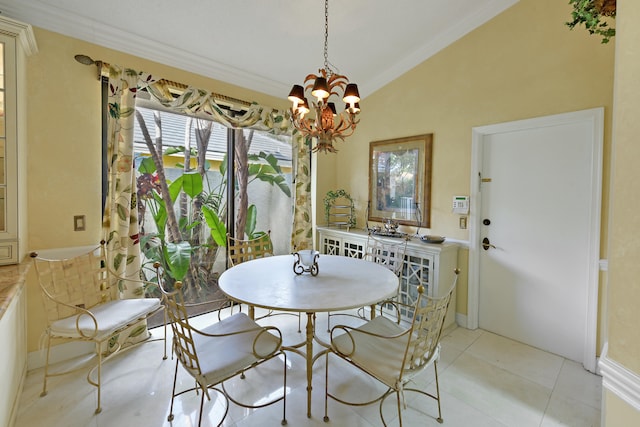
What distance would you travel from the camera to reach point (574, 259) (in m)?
2.29

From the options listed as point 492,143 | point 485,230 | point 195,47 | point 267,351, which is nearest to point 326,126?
point 267,351

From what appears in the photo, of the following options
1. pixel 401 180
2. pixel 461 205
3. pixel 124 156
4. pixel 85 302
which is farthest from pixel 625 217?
pixel 85 302

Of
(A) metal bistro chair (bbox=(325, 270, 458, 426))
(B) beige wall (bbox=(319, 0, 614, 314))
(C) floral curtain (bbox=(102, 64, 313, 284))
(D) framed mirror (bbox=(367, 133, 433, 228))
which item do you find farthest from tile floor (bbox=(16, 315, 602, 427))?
(D) framed mirror (bbox=(367, 133, 433, 228))

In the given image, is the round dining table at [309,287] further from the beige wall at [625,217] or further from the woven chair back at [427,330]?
the beige wall at [625,217]

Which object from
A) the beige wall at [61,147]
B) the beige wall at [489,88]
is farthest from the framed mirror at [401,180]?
the beige wall at [61,147]

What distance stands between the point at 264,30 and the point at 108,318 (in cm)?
263

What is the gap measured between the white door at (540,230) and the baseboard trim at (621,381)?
1.68 m

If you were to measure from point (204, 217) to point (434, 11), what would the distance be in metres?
3.03

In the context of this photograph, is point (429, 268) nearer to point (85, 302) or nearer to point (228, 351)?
point (228, 351)

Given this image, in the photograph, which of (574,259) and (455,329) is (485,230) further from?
(455,329)

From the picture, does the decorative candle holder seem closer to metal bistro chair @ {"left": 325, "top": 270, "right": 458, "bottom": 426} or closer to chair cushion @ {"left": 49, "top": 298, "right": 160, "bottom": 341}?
metal bistro chair @ {"left": 325, "top": 270, "right": 458, "bottom": 426}

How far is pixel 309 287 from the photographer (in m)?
1.80

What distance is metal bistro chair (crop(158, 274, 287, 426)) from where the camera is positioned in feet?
4.38

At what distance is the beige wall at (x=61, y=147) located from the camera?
202cm
